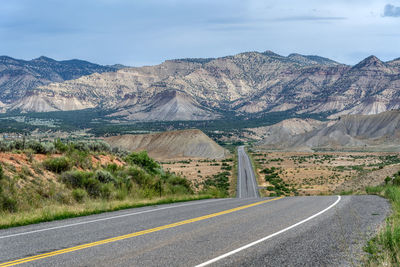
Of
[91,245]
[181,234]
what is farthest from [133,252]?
[181,234]

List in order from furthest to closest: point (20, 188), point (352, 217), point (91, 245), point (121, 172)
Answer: point (121, 172) → point (20, 188) → point (352, 217) → point (91, 245)

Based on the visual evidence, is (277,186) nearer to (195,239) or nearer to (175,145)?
(195,239)

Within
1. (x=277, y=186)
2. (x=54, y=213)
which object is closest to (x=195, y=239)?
(x=54, y=213)

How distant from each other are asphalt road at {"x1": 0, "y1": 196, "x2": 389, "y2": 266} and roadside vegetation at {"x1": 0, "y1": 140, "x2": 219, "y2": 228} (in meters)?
1.40

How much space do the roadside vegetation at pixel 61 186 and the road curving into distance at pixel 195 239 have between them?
1354mm

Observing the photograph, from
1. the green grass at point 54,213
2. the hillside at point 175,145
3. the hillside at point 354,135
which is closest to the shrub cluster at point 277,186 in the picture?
the green grass at point 54,213

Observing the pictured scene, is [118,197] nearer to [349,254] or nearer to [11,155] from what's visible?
[11,155]

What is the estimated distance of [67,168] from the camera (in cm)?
1906

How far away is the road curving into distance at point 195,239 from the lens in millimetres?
6887

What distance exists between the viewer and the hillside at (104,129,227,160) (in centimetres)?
13062

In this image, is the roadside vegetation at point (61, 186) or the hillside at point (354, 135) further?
the hillside at point (354, 135)

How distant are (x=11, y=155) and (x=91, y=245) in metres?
12.3

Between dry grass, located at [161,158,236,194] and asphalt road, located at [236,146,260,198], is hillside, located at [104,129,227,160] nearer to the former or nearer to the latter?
dry grass, located at [161,158,236,194]

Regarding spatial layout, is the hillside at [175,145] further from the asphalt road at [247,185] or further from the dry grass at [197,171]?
the asphalt road at [247,185]
